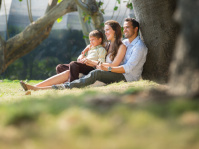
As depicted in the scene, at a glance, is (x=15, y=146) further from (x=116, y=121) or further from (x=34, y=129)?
(x=116, y=121)

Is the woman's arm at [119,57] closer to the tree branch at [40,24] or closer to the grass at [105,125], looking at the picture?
the grass at [105,125]

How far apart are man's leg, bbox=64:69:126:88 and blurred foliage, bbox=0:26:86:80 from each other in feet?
25.5


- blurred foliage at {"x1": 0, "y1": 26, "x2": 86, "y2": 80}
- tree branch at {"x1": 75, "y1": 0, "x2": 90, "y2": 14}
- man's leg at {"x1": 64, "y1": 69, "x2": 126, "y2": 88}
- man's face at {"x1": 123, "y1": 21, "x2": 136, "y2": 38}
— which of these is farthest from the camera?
blurred foliage at {"x1": 0, "y1": 26, "x2": 86, "y2": 80}

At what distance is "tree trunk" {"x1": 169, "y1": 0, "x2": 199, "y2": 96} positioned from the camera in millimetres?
1654

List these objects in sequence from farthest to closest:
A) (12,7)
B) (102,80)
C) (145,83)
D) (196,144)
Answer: (12,7)
(102,80)
(145,83)
(196,144)

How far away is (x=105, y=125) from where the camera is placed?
1.49 meters

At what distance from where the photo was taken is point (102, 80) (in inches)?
186

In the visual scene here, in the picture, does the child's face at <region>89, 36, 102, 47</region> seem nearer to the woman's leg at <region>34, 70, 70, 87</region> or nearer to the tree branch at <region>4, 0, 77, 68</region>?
the woman's leg at <region>34, 70, 70, 87</region>

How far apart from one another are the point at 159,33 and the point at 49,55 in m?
8.43

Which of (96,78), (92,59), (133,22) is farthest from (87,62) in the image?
(133,22)

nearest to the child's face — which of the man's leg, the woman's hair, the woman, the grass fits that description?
the woman

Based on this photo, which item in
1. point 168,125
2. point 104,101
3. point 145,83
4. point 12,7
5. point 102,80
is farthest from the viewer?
point 12,7

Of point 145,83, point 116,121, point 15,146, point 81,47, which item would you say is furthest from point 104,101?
point 81,47

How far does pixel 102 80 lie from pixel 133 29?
3.06ft
